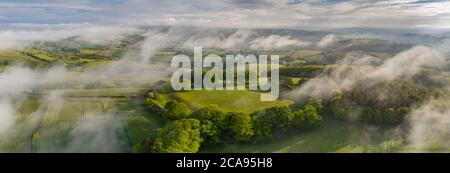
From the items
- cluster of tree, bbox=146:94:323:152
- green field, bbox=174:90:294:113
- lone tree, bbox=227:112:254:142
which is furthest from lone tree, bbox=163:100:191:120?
lone tree, bbox=227:112:254:142

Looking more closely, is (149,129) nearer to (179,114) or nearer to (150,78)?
(179,114)

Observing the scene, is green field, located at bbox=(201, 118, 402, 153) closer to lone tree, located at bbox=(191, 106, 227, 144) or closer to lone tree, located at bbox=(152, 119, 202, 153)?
lone tree, located at bbox=(191, 106, 227, 144)

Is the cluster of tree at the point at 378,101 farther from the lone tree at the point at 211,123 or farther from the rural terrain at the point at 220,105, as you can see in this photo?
the lone tree at the point at 211,123

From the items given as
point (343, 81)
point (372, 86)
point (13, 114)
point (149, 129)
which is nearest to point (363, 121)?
point (372, 86)

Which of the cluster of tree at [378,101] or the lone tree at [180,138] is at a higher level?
the cluster of tree at [378,101]

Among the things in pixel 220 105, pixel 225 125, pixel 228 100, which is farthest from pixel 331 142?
pixel 228 100

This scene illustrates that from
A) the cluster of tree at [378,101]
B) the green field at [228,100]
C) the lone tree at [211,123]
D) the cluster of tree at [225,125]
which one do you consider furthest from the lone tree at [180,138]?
the cluster of tree at [378,101]

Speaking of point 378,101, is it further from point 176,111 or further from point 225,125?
point 176,111
